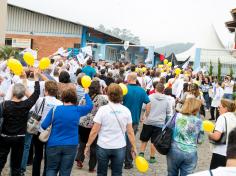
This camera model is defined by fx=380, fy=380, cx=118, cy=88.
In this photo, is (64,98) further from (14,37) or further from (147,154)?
(14,37)

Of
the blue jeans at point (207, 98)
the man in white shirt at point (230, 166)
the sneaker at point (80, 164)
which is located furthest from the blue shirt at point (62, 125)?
the blue jeans at point (207, 98)

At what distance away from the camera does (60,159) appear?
503 cm

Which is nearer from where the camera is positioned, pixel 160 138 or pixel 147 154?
pixel 160 138

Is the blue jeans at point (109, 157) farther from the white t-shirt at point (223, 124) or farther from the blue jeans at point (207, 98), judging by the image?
the blue jeans at point (207, 98)

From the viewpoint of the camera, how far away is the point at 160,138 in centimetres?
517

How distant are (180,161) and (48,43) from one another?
1030 inches

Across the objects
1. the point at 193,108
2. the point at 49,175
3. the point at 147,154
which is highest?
the point at 193,108

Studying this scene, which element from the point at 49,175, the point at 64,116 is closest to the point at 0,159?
the point at 49,175

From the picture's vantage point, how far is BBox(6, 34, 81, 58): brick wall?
29.5 metres

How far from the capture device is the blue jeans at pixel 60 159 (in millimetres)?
4945

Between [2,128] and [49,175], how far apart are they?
99cm

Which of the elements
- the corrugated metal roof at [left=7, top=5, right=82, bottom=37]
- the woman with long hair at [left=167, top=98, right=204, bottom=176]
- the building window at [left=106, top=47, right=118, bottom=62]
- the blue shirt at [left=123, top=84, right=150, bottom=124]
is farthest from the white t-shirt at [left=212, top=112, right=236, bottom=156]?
the corrugated metal roof at [left=7, top=5, right=82, bottom=37]

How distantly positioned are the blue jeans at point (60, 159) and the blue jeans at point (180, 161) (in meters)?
1.33

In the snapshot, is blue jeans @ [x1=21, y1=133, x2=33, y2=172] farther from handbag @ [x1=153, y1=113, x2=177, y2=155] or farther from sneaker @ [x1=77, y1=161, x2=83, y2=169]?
handbag @ [x1=153, y1=113, x2=177, y2=155]
